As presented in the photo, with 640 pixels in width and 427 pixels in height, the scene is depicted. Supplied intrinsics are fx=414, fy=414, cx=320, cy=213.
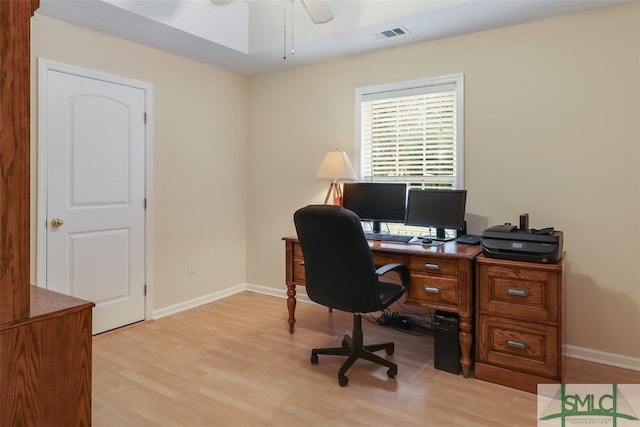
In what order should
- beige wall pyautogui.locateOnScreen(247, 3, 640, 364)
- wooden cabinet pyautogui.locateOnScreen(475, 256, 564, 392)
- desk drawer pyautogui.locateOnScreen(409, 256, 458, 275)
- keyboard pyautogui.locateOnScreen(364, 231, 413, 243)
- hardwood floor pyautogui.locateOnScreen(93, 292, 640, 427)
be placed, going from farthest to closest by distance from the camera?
keyboard pyautogui.locateOnScreen(364, 231, 413, 243) → beige wall pyautogui.locateOnScreen(247, 3, 640, 364) → desk drawer pyautogui.locateOnScreen(409, 256, 458, 275) → wooden cabinet pyautogui.locateOnScreen(475, 256, 564, 392) → hardwood floor pyautogui.locateOnScreen(93, 292, 640, 427)

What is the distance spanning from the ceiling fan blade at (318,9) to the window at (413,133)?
44.8 inches

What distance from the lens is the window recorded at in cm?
330

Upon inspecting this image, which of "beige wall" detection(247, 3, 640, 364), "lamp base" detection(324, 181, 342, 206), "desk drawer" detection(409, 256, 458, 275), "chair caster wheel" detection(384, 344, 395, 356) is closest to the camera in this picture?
"desk drawer" detection(409, 256, 458, 275)

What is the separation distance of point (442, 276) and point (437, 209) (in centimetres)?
67

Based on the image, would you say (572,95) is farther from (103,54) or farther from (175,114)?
(103,54)

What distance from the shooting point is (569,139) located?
2.85m

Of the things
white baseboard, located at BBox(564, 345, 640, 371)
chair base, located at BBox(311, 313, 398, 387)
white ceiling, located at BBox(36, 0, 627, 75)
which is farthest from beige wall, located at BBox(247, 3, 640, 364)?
chair base, located at BBox(311, 313, 398, 387)

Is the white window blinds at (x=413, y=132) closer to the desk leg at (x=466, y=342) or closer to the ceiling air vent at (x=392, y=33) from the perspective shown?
the ceiling air vent at (x=392, y=33)

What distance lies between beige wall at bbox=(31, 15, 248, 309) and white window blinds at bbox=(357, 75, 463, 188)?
1440mm

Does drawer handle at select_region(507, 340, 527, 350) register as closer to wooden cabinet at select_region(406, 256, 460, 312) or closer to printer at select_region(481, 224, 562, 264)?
wooden cabinet at select_region(406, 256, 460, 312)

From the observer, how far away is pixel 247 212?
15.0 ft

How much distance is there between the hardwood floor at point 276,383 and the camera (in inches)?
83.8

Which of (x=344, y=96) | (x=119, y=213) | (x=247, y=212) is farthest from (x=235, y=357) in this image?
(x=344, y=96)

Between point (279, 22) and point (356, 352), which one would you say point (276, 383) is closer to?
point (356, 352)
